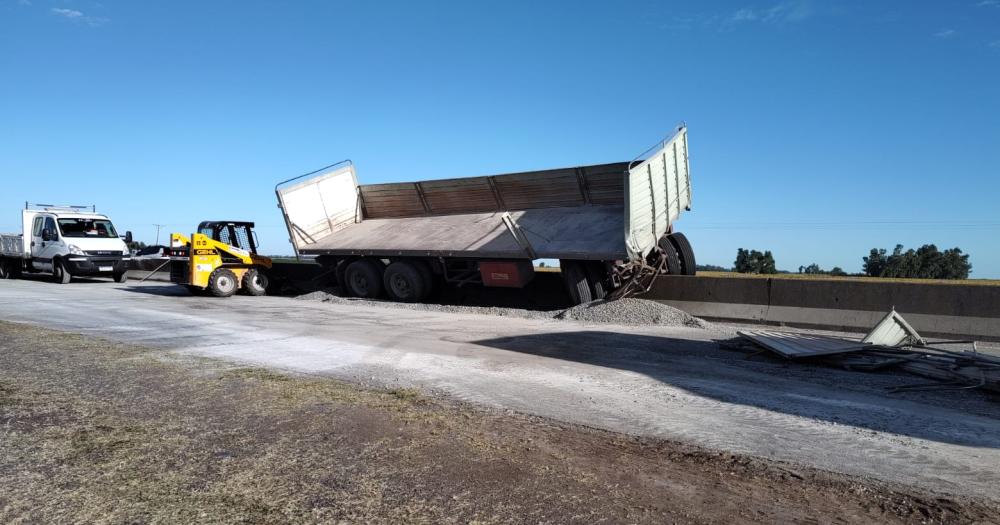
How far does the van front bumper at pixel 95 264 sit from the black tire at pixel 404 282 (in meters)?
12.4

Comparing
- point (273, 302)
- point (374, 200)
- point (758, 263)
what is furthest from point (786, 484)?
point (758, 263)

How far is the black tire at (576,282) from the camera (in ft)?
42.9

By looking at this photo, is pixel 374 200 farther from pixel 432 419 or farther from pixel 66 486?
pixel 66 486

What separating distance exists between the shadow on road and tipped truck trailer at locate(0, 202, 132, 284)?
19161 mm

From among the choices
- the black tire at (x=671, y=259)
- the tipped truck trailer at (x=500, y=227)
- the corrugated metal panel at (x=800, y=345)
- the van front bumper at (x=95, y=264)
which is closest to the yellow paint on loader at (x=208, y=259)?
the tipped truck trailer at (x=500, y=227)

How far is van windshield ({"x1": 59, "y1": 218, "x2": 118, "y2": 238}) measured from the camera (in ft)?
75.2

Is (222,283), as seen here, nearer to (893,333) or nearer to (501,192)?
(501,192)

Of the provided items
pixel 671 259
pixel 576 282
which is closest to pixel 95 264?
pixel 576 282

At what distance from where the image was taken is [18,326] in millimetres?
9672

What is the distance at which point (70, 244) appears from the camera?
22.3 metres

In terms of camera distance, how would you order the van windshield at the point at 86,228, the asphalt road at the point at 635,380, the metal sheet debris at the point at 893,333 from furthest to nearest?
the van windshield at the point at 86,228 → the metal sheet debris at the point at 893,333 → the asphalt road at the point at 635,380

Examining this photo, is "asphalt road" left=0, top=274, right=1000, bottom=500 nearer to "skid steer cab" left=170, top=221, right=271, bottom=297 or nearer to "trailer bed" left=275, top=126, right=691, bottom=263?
"trailer bed" left=275, top=126, right=691, bottom=263

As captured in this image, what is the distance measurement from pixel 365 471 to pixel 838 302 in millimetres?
9859

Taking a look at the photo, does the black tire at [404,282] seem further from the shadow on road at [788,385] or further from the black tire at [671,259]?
the shadow on road at [788,385]
